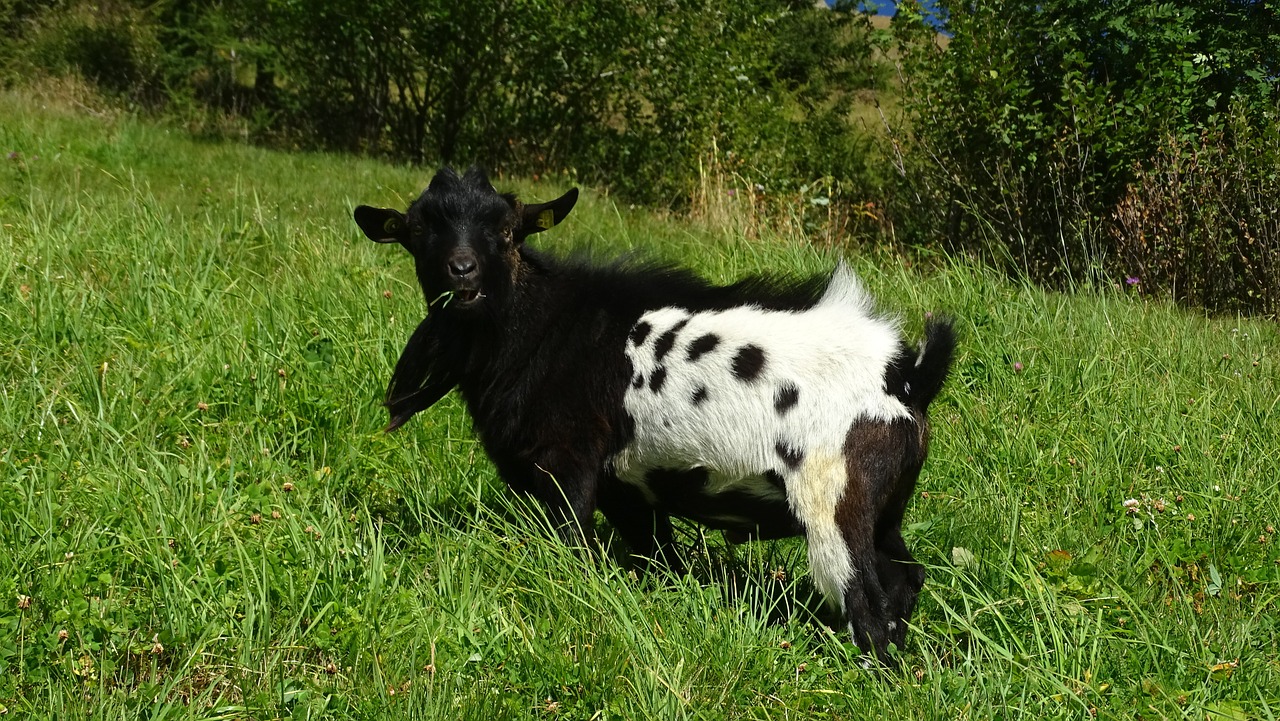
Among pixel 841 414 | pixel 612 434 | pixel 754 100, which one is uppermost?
pixel 754 100

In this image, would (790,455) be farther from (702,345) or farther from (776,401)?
(702,345)

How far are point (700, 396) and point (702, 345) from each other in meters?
0.20

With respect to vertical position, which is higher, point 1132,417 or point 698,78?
point 698,78

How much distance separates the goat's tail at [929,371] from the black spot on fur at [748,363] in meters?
0.49

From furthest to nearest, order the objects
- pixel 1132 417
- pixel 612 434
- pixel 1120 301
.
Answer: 1. pixel 1120 301
2. pixel 1132 417
3. pixel 612 434

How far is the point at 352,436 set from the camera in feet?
16.4

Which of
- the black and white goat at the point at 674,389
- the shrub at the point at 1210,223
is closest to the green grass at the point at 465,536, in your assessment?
the black and white goat at the point at 674,389

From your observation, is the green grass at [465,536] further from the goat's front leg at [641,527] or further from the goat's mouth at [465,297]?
the goat's mouth at [465,297]

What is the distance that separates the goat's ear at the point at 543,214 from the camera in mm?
4207

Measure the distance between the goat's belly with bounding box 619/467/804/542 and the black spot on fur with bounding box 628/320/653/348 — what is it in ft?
1.58

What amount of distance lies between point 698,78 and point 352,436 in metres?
10.6

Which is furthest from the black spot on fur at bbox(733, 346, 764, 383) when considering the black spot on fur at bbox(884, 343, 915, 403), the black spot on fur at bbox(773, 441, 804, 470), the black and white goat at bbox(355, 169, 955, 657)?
the black spot on fur at bbox(884, 343, 915, 403)

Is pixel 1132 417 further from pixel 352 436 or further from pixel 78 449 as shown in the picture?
pixel 78 449

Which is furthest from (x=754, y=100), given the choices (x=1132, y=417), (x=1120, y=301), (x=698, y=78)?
(x=1132, y=417)
